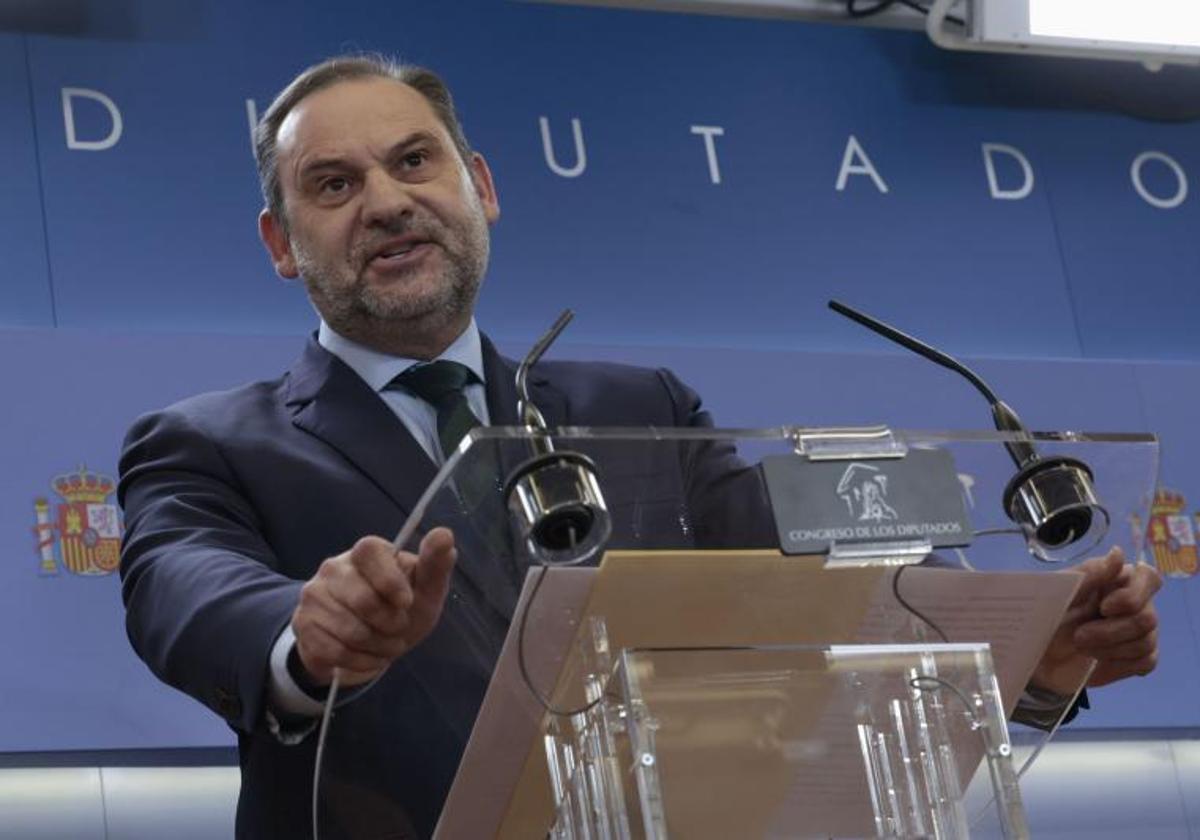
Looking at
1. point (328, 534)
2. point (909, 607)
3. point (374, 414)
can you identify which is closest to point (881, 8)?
point (374, 414)

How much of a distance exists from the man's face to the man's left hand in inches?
29.9

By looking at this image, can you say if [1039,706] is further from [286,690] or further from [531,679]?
[286,690]

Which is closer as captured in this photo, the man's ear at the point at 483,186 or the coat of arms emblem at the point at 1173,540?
the man's ear at the point at 483,186

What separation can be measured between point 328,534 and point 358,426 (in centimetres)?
12

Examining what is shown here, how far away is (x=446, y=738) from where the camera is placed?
1.77m

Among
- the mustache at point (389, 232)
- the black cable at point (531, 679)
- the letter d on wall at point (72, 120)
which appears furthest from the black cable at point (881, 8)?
the black cable at point (531, 679)

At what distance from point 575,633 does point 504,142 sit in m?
2.51

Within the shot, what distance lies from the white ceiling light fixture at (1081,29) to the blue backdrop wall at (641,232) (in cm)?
27

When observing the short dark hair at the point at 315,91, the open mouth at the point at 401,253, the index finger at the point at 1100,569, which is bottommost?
the index finger at the point at 1100,569

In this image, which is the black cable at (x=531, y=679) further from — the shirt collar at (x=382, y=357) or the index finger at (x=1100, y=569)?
the shirt collar at (x=382, y=357)

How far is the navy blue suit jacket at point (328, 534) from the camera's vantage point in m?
1.54

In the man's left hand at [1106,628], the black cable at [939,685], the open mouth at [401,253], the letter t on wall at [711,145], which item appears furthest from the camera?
the letter t on wall at [711,145]

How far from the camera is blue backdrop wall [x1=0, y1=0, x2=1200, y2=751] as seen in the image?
336 cm

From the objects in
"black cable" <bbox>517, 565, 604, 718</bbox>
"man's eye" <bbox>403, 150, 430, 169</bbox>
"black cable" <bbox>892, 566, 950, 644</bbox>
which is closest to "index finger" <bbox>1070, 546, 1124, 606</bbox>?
"black cable" <bbox>892, 566, 950, 644</bbox>
